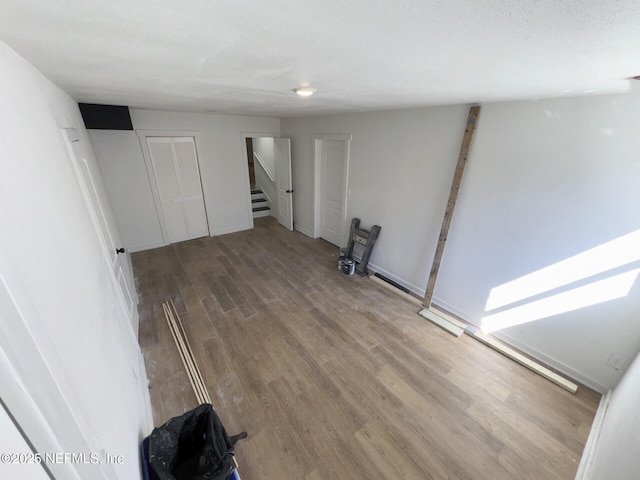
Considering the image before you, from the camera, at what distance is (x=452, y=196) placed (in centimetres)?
264

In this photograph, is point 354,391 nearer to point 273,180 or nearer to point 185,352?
point 185,352

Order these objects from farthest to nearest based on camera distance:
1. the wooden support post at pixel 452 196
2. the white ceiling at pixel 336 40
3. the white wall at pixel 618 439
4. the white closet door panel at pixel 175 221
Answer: the white closet door panel at pixel 175 221, the wooden support post at pixel 452 196, the white wall at pixel 618 439, the white ceiling at pixel 336 40

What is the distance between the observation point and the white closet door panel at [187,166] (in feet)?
14.1

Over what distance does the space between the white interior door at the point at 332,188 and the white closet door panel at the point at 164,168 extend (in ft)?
8.52

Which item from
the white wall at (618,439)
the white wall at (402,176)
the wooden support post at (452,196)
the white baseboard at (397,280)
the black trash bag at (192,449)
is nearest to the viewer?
the white wall at (618,439)

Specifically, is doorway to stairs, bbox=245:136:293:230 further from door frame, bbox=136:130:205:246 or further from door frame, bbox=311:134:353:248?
door frame, bbox=136:130:205:246

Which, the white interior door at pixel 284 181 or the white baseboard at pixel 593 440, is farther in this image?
the white interior door at pixel 284 181

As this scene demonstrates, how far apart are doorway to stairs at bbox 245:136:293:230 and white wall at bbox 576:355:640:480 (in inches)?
189

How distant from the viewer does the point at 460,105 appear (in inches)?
97.6

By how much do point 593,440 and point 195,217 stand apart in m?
5.62

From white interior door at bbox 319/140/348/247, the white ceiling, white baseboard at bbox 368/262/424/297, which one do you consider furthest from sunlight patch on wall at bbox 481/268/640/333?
white interior door at bbox 319/140/348/247

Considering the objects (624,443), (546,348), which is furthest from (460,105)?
(624,443)

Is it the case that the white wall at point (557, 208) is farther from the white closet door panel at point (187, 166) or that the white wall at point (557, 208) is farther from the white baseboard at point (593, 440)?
the white closet door panel at point (187, 166)

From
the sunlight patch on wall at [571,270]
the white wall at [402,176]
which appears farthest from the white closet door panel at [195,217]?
the sunlight patch on wall at [571,270]
